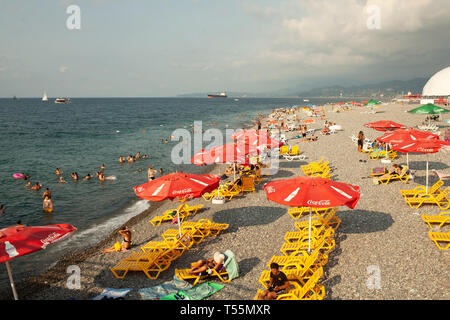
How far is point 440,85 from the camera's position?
54.4m

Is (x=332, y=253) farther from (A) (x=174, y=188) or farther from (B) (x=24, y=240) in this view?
(B) (x=24, y=240)

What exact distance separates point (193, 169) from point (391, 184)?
14.4 meters

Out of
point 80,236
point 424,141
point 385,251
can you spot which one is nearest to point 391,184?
point 424,141

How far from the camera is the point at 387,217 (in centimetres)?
951

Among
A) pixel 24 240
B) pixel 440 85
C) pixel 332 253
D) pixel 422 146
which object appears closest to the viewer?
pixel 24 240

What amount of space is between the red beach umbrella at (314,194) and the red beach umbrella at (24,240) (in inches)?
200

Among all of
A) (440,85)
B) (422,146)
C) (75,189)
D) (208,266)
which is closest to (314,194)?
(208,266)

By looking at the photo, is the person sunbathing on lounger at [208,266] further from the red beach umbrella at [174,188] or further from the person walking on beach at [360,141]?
the person walking on beach at [360,141]

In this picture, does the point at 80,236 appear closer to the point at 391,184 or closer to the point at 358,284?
the point at 358,284

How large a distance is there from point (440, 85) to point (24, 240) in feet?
227

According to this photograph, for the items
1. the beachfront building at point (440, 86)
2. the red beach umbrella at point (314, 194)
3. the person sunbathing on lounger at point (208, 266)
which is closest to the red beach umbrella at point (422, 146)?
the red beach umbrella at point (314, 194)

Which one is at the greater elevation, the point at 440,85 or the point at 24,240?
the point at 440,85

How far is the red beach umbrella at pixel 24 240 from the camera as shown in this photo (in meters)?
5.10
